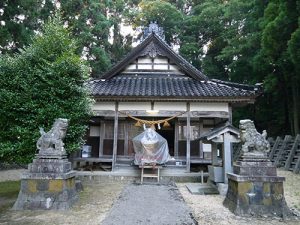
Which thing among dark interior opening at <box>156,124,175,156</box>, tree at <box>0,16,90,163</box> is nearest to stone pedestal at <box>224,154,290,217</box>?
tree at <box>0,16,90,163</box>

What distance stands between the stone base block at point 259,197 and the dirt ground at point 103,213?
0.28 m

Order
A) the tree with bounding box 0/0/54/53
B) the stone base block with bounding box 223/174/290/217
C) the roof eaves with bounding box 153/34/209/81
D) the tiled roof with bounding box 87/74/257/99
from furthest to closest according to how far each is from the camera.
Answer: the roof eaves with bounding box 153/34/209/81, the tree with bounding box 0/0/54/53, the tiled roof with bounding box 87/74/257/99, the stone base block with bounding box 223/174/290/217

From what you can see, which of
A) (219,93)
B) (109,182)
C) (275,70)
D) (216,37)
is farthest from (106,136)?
A: (216,37)

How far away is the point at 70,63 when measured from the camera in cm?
848

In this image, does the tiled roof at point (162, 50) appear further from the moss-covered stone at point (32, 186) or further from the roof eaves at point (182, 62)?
the moss-covered stone at point (32, 186)

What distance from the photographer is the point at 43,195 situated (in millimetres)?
7098

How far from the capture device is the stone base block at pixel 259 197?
647 centimetres

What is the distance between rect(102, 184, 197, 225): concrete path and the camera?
5.87m

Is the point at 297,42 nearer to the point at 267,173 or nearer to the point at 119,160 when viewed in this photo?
the point at 267,173

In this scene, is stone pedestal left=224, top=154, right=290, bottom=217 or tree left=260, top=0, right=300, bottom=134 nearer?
stone pedestal left=224, top=154, right=290, bottom=217

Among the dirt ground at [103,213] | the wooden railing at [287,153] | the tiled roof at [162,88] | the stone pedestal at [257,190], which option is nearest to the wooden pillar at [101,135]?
the tiled roof at [162,88]

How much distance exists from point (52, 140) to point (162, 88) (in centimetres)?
697

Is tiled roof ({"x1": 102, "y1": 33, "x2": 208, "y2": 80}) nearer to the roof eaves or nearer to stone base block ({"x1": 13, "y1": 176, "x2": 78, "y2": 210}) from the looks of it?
the roof eaves

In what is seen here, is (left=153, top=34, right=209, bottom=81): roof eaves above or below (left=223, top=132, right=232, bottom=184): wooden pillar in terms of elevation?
above
